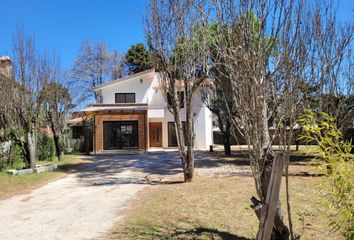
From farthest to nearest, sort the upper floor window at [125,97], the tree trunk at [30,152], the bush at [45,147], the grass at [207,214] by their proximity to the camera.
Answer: the upper floor window at [125,97]
the bush at [45,147]
the tree trunk at [30,152]
the grass at [207,214]

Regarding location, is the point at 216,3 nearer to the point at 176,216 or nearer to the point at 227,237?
the point at 227,237

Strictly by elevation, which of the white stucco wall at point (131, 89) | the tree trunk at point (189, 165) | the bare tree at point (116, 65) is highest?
the bare tree at point (116, 65)

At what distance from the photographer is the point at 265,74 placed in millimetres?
4434

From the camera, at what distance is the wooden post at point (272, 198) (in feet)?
11.7

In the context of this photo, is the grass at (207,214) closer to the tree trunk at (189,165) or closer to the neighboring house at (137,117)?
the tree trunk at (189,165)

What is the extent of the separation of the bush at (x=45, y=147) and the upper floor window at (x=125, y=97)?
36.0 ft

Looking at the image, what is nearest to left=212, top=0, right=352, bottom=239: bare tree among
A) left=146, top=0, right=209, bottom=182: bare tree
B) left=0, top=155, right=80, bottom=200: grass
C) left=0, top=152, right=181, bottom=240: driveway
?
left=0, top=152, right=181, bottom=240: driveway

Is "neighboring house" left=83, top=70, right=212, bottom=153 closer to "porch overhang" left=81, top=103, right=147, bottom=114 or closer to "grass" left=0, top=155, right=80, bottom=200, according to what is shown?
"porch overhang" left=81, top=103, right=147, bottom=114

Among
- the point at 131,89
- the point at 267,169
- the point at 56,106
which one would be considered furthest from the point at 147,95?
the point at 267,169

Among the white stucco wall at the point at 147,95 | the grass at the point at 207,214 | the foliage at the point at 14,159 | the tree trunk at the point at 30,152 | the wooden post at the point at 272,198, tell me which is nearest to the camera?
the wooden post at the point at 272,198

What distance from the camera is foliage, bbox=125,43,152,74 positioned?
4543cm

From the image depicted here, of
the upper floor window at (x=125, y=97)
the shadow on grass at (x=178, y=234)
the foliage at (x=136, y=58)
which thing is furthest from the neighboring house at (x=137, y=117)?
the shadow on grass at (x=178, y=234)

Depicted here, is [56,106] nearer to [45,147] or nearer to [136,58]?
[45,147]

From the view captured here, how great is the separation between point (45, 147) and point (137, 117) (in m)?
8.86
